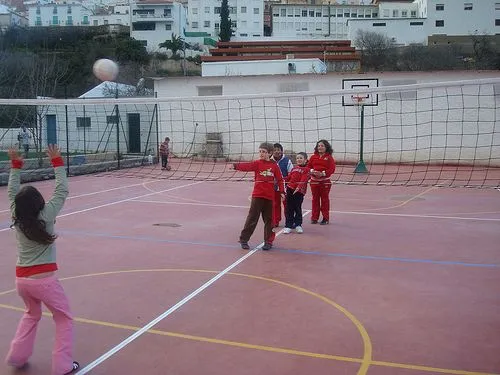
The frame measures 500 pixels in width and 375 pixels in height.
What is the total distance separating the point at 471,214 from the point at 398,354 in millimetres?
7594

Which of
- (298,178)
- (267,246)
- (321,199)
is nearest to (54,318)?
(267,246)

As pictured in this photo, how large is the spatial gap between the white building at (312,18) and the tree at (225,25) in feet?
24.2

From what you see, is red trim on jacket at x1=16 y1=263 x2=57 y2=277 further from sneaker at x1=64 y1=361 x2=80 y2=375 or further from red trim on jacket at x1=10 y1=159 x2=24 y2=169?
red trim on jacket at x1=10 y1=159 x2=24 y2=169

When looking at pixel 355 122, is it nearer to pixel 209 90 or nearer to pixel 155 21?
pixel 209 90

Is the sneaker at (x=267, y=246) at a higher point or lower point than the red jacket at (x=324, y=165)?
lower

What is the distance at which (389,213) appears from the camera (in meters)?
11.3

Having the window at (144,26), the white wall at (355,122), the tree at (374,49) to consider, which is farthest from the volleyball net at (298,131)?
the window at (144,26)

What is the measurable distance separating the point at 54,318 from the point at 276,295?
2.51 meters

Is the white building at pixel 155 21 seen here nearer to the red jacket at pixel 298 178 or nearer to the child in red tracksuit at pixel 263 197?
the red jacket at pixel 298 178

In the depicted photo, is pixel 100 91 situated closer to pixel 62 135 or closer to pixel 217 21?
pixel 62 135

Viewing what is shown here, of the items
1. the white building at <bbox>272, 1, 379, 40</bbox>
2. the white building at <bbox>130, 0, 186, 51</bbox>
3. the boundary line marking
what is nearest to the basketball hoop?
the boundary line marking

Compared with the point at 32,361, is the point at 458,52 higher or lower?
higher

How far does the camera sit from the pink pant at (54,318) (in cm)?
388

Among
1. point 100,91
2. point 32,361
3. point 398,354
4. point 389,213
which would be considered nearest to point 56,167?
point 32,361
